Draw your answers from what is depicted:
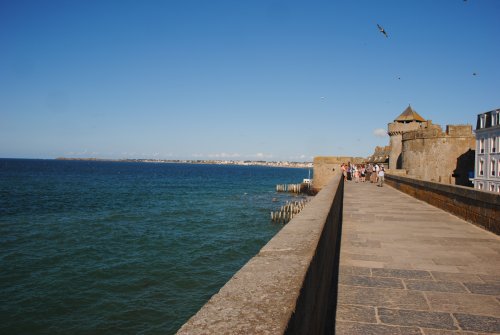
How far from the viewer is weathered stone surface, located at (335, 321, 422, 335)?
3307 millimetres

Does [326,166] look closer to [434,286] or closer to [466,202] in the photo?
[466,202]

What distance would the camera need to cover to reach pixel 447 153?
38781mm

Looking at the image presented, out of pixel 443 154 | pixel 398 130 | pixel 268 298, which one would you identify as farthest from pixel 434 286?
pixel 398 130

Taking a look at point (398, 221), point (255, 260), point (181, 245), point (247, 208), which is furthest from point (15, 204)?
point (255, 260)

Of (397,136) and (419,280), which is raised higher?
(397,136)

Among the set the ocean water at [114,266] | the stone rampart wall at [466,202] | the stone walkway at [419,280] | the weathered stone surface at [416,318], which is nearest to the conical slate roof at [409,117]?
the ocean water at [114,266]

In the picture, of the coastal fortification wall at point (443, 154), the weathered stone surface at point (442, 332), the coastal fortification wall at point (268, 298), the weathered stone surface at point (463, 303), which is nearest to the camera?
the coastal fortification wall at point (268, 298)

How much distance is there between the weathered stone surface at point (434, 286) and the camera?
14.3 ft

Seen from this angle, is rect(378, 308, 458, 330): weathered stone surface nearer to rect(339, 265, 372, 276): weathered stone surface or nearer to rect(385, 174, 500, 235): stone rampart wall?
rect(339, 265, 372, 276): weathered stone surface

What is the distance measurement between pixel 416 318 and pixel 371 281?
3.55ft

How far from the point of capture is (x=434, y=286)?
4457 millimetres

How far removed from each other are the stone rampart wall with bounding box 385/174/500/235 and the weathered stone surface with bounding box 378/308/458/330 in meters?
4.82

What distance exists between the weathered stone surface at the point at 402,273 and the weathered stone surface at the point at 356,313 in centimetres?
116

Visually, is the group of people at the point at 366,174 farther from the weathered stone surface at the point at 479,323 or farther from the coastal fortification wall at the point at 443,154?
the weathered stone surface at the point at 479,323
